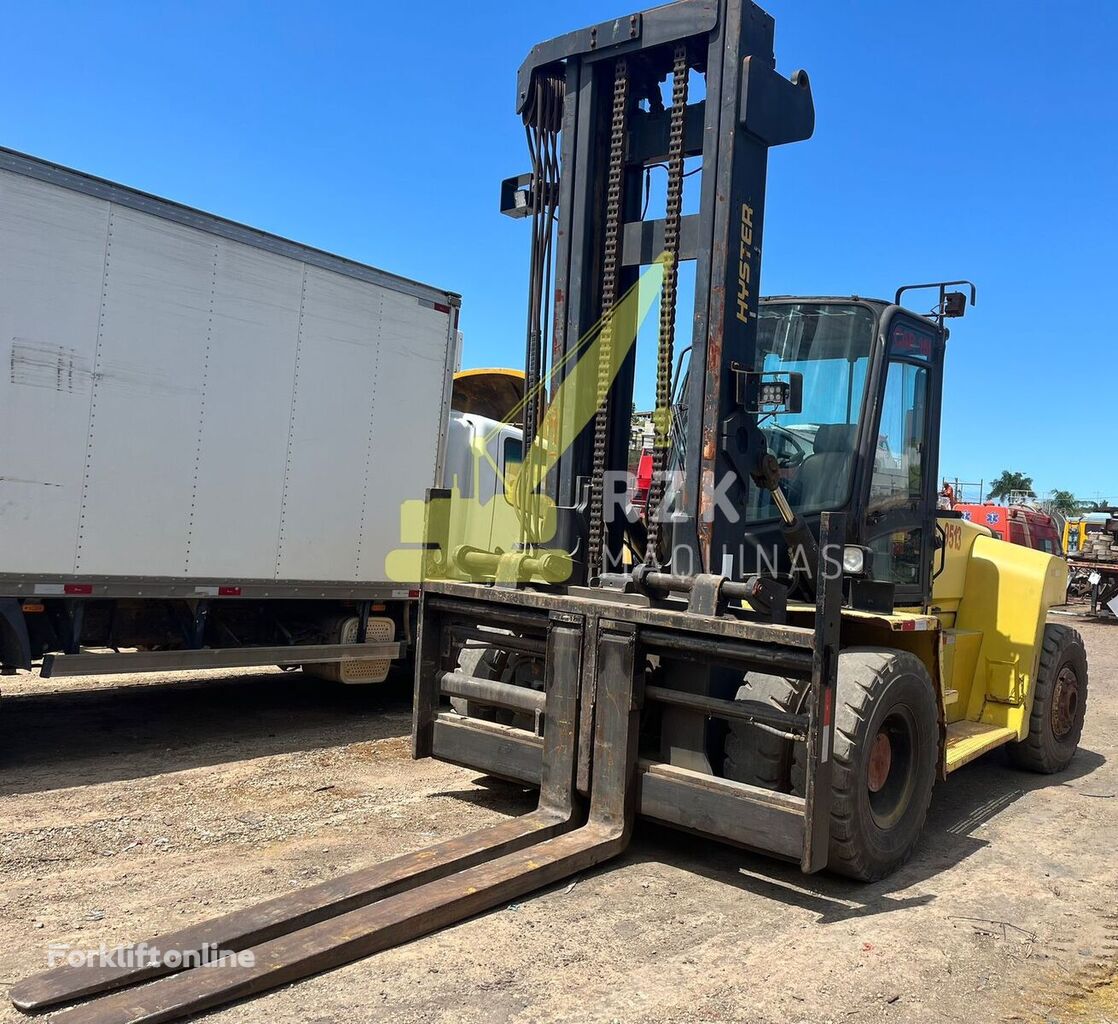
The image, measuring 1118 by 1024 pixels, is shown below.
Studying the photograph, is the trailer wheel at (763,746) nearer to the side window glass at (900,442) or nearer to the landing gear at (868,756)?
the landing gear at (868,756)

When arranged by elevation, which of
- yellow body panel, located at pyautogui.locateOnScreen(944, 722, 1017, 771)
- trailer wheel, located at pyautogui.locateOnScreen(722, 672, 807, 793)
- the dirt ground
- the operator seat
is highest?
the operator seat

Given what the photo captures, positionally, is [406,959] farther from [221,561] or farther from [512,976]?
[221,561]

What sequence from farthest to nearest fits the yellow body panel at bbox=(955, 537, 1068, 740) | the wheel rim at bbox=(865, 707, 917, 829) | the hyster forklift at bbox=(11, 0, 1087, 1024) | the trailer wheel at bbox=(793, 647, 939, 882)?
1. the yellow body panel at bbox=(955, 537, 1068, 740)
2. the wheel rim at bbox=(865, 707, 917, 829)
3. the trailer wheel at bbox=(793, 647, 939, 882)
4. the hyster forklift at bbox=(11, 0, 1087, 1024)

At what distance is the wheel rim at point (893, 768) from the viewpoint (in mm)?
4648

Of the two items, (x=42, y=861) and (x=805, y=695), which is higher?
(x=805, y=695)

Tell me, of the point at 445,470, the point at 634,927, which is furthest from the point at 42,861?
the point at 445,470

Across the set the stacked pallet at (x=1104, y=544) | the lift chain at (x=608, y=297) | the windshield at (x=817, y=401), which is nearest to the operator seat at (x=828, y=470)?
the windshield at (x=817, y=401)

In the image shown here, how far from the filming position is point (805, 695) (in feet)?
14.5

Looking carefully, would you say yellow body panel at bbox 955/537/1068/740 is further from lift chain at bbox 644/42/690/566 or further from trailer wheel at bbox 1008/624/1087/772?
lift chain at bbox 644/42/690/566

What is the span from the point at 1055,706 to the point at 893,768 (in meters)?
2.94

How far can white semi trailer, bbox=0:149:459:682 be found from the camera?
5.98 meters

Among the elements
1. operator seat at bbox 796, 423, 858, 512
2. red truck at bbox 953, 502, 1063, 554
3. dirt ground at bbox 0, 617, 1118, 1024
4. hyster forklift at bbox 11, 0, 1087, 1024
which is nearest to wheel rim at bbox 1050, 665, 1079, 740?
dirt ground at bbox 0, 617, 1118, 1024

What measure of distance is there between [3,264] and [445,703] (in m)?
3.83

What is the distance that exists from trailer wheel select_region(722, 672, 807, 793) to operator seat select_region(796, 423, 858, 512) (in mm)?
1312
